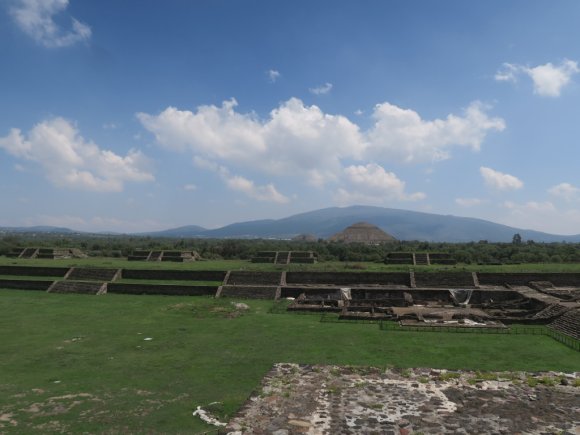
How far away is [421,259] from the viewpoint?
4909cm

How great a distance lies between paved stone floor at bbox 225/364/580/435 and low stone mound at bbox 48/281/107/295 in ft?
82.4

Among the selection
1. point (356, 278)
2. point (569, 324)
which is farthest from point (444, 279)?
point (569, 324)

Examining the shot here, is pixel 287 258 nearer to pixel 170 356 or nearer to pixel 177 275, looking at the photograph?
pixel 177 275

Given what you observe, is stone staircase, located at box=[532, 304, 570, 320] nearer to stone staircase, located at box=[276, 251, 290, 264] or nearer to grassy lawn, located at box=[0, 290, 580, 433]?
grassy lawn, located at box=[0, 290, 580, 433]

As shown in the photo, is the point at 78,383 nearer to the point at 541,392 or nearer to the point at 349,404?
the point at 349,404

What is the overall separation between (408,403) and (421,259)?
39.0 metres

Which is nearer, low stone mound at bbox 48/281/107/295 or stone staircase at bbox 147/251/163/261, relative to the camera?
low stone mound at bbox 48/281/107/295


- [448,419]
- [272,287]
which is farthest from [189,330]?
[448,419]

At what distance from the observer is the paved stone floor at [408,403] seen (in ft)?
34.6

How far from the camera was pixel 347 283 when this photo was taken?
35.5 m

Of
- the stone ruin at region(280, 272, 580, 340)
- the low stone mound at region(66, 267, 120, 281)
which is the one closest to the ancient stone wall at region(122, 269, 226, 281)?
the low stone mound at region(66, 267, 120, 281)

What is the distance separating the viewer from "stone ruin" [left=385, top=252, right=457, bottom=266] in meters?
48.5

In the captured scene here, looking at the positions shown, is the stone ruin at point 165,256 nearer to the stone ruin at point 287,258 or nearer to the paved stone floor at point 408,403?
the stone ruin at point 287,258

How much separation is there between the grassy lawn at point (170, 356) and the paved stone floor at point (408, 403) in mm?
1524
